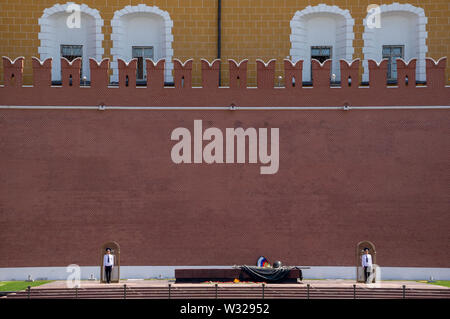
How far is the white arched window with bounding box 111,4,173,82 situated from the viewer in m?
22.5

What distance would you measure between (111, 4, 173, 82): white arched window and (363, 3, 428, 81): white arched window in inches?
197

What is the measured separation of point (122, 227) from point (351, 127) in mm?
5621

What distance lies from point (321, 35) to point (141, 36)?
182 inches

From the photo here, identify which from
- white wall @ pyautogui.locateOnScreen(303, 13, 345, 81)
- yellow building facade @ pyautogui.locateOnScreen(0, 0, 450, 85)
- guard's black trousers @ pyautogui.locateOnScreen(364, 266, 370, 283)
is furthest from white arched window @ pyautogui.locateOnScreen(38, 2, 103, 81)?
guard's black trousers @ pyautogui.locateOnScreen(364, 266, 370, 283)

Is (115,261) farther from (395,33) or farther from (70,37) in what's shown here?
(395,33)

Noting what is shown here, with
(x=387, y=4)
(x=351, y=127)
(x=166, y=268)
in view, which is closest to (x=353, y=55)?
(x=387, y=4)

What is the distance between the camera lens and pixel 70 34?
75.5 ft

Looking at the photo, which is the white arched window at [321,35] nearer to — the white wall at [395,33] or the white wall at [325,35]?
the white wall at [325,35]

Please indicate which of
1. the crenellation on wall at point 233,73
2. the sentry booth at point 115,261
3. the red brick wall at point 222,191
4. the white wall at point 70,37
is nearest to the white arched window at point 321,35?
the crenellation on wall at point 233,73

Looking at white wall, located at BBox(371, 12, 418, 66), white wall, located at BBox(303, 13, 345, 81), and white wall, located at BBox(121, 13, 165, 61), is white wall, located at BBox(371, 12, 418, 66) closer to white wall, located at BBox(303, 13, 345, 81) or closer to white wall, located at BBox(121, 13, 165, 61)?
white wall, located at BBox(303, 13, 345, 81)

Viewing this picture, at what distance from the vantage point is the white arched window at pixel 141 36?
73.8 ft

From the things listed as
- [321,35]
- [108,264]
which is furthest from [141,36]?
[108,264]

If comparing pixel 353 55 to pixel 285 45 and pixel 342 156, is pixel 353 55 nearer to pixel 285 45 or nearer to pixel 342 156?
pixel 285 45

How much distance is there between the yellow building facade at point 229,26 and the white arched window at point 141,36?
0.50ft
